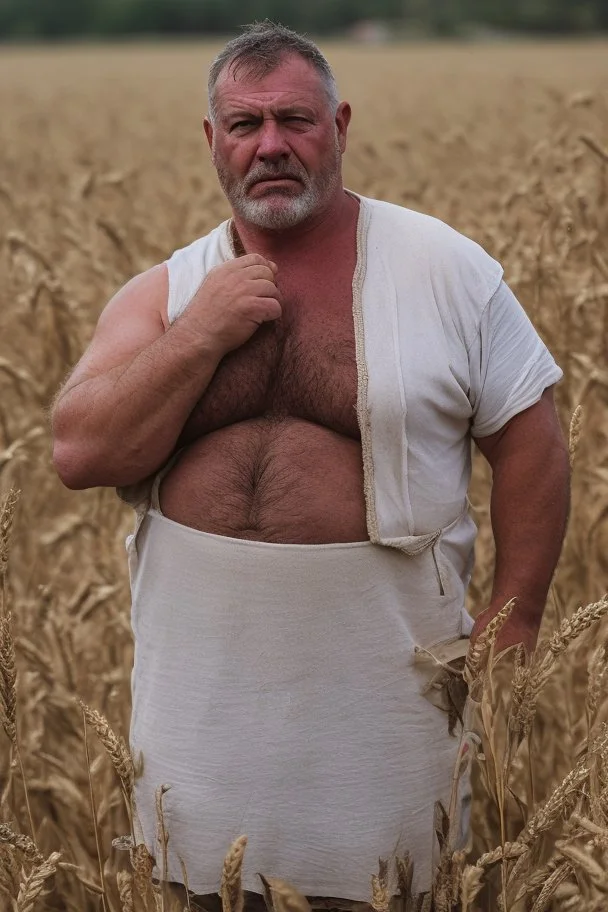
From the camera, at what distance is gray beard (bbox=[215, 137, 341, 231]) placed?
2637 millimetres

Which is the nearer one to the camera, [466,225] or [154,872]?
[154,872]

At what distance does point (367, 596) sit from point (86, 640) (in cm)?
169

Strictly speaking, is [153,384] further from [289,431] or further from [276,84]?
[276,84]

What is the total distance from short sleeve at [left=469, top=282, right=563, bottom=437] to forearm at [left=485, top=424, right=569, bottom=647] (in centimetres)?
8

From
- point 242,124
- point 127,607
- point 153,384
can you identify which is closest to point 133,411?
point 153,384

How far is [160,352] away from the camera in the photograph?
8.38ft

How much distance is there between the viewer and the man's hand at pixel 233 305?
256 cm

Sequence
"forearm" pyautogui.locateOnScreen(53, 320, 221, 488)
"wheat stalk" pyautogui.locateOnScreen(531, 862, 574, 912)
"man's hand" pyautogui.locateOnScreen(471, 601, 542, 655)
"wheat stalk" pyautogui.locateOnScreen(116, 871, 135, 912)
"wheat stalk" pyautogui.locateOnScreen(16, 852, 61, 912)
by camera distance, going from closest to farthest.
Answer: "wheat stalk" pyautogui.locateOnScreen(16, 852, 61, 912) < "wheat stalk" pyautogui.locateOnScreen(531, 862, 574, 912) < "wheat stalk" pyautogui.locateOnScreen(116, 871, 135, 912) < "forearm" pyautogui.locateOnScreen(53, 320, 221, 488) < "man's hand" pyautogui.locateOnScreen(471, 601, 542, 655)

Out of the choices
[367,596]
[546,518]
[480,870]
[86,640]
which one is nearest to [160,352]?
[367,596]

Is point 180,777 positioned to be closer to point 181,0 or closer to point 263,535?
point 263,535

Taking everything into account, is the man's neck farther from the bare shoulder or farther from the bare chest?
the bare shoulder

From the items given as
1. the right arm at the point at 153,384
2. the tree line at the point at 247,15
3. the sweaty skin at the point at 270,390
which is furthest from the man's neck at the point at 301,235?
the tree line at the point at 247,15

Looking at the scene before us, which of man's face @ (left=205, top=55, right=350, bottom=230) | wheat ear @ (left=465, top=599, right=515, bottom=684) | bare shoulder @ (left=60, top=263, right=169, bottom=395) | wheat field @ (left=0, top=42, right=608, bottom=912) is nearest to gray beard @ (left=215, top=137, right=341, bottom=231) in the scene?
man's face @ (left=205, top=55, right=350, bottom=230)

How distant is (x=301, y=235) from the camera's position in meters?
2.73
